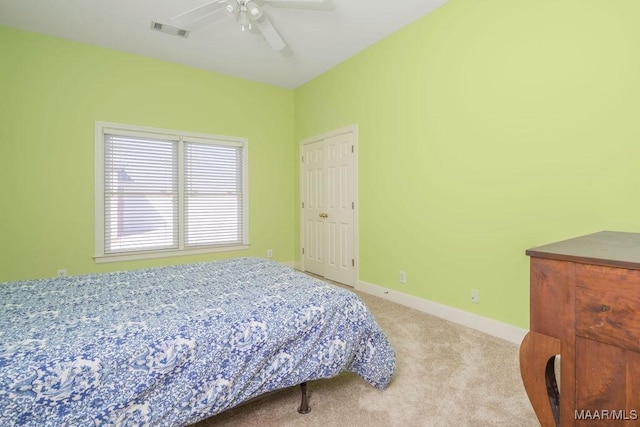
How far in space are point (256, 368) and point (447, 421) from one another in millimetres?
997

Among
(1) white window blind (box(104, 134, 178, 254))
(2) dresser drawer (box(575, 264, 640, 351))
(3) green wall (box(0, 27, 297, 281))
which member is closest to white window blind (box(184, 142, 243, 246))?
(1) white window blind (box(104, 134, 178, 254))

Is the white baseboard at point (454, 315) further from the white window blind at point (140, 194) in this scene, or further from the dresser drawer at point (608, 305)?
the white window blind at point (140, 194)

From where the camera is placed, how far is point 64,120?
3.38 metres

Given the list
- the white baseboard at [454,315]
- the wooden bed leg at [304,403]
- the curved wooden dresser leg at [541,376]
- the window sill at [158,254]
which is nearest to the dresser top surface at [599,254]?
the curved wooden dresser leg at [541,376]

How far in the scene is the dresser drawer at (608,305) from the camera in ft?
2.85

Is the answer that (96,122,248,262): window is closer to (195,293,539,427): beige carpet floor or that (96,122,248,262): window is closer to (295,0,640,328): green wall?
(295,0,640,328): green wall

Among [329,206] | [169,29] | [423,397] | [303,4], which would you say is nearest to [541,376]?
[423,397]

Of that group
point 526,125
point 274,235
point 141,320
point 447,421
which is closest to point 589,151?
point 526,125

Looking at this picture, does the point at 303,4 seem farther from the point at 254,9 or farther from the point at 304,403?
the point at 304,403

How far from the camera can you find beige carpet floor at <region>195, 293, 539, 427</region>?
154 centimetres

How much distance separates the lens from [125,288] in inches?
70.2

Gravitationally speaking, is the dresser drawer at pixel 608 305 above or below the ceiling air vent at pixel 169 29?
below

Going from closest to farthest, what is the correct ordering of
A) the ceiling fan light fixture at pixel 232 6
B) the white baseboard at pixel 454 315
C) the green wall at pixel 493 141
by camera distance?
1. the green wall at pixel 493 141
2. the ceiling fan light fixture at pixel 232 6
3. the white baseboard at pixel 454 315

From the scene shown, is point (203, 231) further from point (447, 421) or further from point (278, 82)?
point (447, 421)
